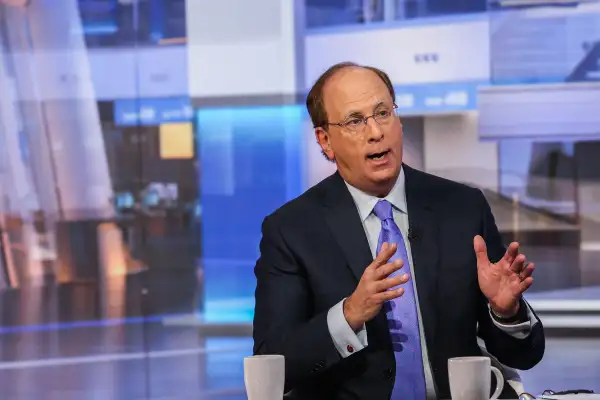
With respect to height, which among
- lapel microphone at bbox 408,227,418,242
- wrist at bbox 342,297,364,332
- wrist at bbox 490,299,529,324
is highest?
lapel microphone at bbox 408,227,418,242

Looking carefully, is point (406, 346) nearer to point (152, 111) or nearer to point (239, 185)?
point (239, 185)

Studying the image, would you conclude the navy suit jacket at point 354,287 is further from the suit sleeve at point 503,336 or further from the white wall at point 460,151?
the white wall at point 460,151

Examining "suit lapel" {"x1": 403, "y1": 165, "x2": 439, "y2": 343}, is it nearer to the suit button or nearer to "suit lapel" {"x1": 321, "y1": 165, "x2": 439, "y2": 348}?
"suit lapel" {"x1": 321, "y1": 165, "x2": 439, "y2": 348}

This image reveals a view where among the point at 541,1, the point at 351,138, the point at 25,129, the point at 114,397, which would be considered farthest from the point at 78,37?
the point at 351,138

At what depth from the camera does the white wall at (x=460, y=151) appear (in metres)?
5.26

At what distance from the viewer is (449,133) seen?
5.32 metres

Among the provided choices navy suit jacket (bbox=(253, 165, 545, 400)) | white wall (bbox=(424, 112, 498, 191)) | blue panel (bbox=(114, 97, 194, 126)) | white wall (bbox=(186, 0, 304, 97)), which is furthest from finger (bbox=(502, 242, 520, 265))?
blue panel (bbox=(114, 97, 194, 126))

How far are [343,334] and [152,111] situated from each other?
3.81 metres

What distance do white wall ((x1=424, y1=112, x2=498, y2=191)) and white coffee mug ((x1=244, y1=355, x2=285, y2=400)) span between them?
370 centimetres

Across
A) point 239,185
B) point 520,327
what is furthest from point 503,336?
point 239,185

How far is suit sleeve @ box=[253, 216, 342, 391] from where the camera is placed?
6.46 feet

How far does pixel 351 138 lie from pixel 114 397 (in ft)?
10.4

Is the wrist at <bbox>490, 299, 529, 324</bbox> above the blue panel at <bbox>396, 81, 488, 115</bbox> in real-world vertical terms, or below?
below

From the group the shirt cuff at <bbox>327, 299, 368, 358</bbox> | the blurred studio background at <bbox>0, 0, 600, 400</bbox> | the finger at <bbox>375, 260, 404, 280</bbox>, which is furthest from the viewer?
the blurred studio background at <bbox>0, 0, 600, 400</bbox>
